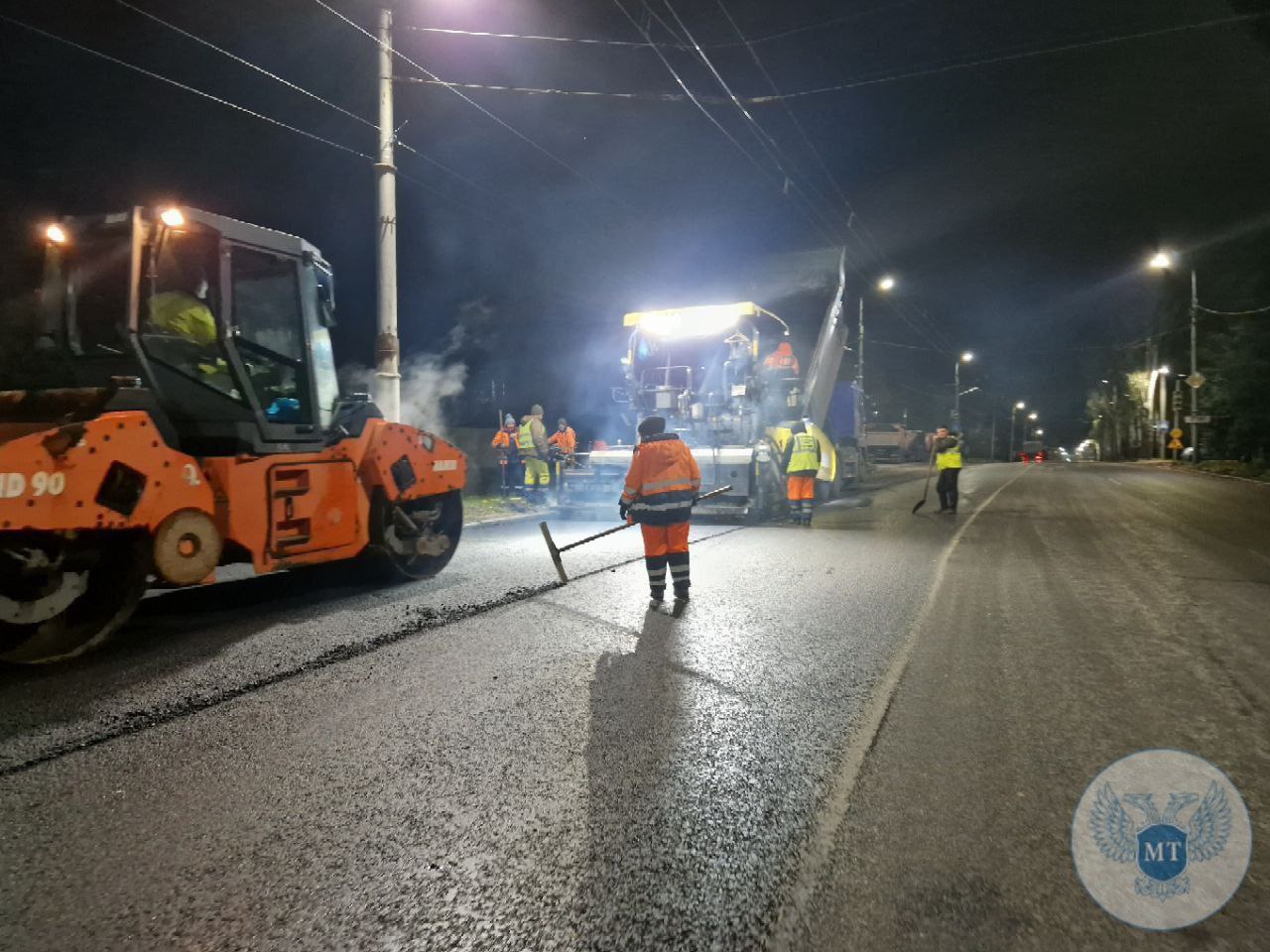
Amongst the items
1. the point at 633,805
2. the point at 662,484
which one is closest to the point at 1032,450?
the point at 662,484

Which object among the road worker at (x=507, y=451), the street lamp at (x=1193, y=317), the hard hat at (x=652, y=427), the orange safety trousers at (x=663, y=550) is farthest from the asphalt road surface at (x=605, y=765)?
the street lamp at (x=1193, y=317)

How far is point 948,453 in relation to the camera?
14.3 metres

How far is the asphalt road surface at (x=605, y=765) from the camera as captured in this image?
7.07 ft

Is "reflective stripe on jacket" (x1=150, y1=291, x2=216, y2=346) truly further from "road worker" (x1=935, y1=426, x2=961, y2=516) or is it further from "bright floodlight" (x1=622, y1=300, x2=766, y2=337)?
"road worker" (x1=935, y1=426, x2=961, y2=516)

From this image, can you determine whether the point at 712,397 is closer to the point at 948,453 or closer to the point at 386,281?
the point at 948,453

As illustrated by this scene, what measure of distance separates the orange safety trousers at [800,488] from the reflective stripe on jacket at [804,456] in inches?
2.9

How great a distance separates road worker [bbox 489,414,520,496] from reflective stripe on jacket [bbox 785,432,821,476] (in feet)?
20.6

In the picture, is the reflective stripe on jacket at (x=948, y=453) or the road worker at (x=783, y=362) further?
the reflective stripe on jacket at (x=948, y=453)

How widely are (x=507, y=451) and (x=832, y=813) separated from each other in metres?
14.1

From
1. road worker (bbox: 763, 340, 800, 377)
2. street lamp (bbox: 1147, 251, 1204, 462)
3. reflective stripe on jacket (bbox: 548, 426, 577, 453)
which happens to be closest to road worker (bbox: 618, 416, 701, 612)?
road worker (bbox: 763, 340, 800, 377)

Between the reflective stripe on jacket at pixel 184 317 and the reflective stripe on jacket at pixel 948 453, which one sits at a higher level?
the reflective stripe on jacket at pixel 184 317

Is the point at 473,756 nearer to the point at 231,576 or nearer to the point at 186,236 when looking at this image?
the point at 186,236

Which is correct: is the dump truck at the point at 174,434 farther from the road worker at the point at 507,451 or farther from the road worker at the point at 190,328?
the road worker at the point at 507,451

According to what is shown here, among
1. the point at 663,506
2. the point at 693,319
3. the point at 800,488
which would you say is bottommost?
the point at 800,488
